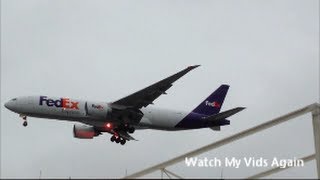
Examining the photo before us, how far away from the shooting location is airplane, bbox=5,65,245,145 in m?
51.3

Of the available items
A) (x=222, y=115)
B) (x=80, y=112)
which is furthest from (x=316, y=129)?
(x=222, y=115)

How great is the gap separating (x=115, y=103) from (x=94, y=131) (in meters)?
5.96

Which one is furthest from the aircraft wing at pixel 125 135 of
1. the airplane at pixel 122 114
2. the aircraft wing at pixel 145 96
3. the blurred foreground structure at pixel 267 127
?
the blurred foreground structure at pixel 267 127

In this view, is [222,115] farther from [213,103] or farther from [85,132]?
[85,132]

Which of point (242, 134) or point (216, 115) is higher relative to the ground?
point (216, 115)

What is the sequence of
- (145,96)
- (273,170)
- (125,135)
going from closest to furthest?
(273,170) → (145,96) → (125,135)

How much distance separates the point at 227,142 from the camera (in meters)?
14.7

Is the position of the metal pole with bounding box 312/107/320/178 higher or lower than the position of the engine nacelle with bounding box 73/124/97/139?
lower

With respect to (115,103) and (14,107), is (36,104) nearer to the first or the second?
(14,107)

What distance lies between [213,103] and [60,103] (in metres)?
16.7

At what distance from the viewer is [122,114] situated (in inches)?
2174

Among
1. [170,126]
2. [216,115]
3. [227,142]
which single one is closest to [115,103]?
[170,126]

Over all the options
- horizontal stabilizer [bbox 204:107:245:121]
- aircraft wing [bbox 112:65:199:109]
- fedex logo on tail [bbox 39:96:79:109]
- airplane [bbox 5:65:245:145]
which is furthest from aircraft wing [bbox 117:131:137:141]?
horizontal stabilizer [bbox 204:107:245:121]

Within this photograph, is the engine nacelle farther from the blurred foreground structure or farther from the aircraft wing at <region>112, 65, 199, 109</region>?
the blurred foreground structure
